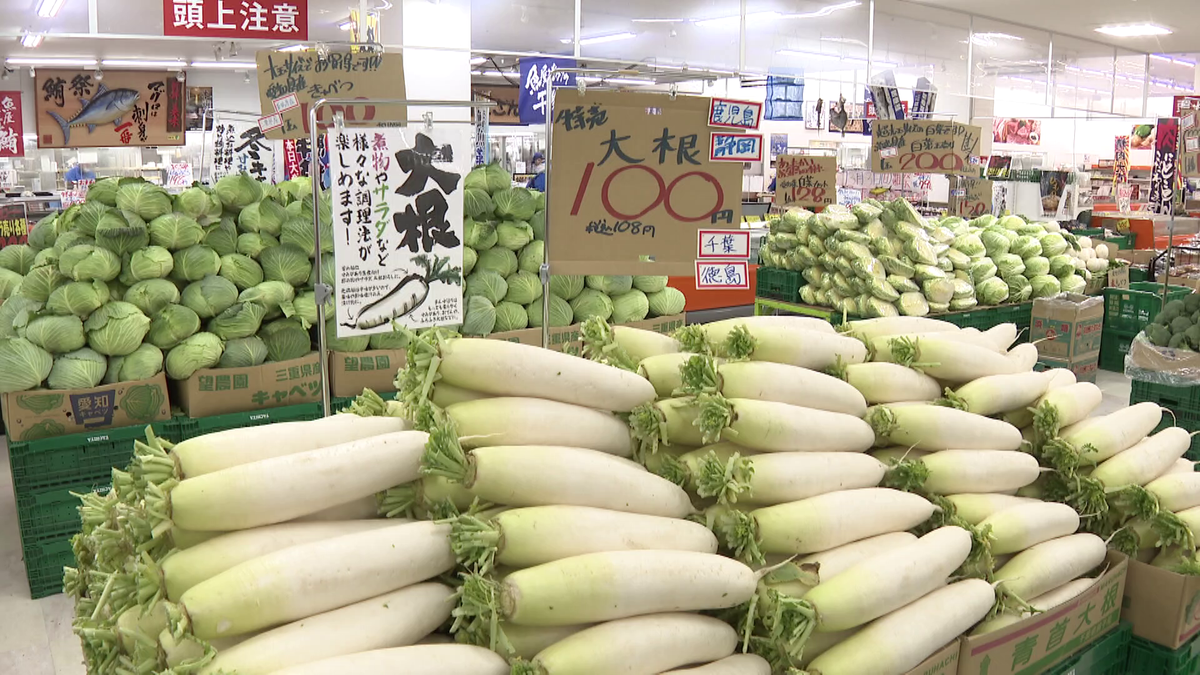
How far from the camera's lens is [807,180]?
7.63 metres

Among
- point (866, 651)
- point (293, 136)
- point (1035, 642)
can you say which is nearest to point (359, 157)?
point (293, 136)

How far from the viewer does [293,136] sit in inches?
156

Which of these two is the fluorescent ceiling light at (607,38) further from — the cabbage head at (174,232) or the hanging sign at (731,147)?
the hanging sign at (731,147)

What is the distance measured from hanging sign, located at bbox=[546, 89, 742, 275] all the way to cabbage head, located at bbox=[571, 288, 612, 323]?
176 centimetres

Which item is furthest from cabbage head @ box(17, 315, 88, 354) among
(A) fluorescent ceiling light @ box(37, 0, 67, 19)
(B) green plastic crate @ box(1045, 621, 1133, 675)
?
(A) fluorescent ceiling light @ box(37, 0, 67, 19)

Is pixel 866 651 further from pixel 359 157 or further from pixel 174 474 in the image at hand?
pixel 359 157

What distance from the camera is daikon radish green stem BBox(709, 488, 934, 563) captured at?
161 centimetres

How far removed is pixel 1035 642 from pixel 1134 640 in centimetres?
49

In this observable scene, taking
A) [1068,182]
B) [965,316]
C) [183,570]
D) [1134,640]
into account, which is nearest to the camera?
[183,570]

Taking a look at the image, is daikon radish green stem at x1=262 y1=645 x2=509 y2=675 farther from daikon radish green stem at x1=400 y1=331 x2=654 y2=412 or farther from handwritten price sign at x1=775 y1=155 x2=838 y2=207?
handwritten price sign at x1=775 y1=155 x2=838 y2=207

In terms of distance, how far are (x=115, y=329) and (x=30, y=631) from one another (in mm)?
1131

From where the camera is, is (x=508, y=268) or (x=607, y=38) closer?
(x=508, y=268)

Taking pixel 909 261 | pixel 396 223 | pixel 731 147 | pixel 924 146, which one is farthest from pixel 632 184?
pixel 924 146

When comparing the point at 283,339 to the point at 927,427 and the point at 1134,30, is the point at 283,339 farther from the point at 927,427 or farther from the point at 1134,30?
the point at 1134,30
